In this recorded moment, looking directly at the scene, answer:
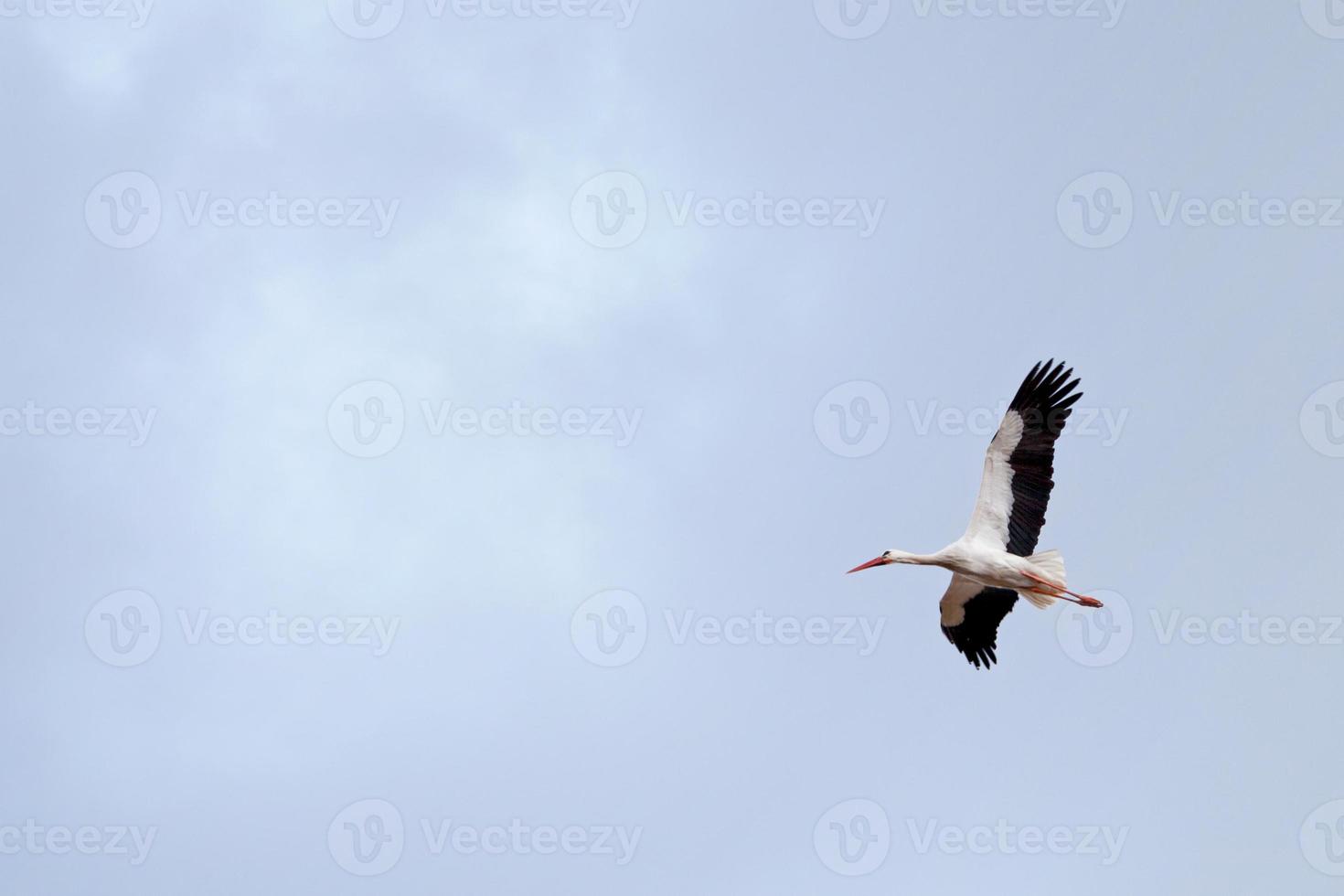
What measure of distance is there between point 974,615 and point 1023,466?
3807mm

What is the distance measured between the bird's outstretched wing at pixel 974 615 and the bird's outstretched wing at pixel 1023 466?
214 centimetres

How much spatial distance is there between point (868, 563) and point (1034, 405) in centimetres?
378

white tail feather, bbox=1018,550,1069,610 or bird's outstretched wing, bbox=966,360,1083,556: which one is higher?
bird's outstretched wing, bbox=966,360,1083,556

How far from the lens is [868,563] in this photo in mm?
28438

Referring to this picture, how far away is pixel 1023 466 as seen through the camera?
27609 mm

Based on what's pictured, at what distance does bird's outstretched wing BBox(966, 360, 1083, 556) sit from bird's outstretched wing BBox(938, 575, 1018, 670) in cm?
214

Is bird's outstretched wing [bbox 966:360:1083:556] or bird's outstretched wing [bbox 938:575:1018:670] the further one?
bird's outstretched wing [bbox 938:575:1018:670]

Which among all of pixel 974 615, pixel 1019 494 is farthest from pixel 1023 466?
pixel 974 615

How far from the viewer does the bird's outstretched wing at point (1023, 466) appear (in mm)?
27500

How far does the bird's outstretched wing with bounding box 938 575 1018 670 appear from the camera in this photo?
98.4ft

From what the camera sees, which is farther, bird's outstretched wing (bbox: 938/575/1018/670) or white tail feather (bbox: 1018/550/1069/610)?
bird's outstretched wing (bbox: 938/575/1018/670)

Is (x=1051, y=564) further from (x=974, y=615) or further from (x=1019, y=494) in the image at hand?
(x=974, y=615)

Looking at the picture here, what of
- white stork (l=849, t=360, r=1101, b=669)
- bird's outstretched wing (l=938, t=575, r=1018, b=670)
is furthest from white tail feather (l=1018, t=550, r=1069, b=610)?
bird's outstretched wing (l=938, t=575, r=1018, b=670)

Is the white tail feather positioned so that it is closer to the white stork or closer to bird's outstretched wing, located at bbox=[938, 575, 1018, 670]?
the white stork
